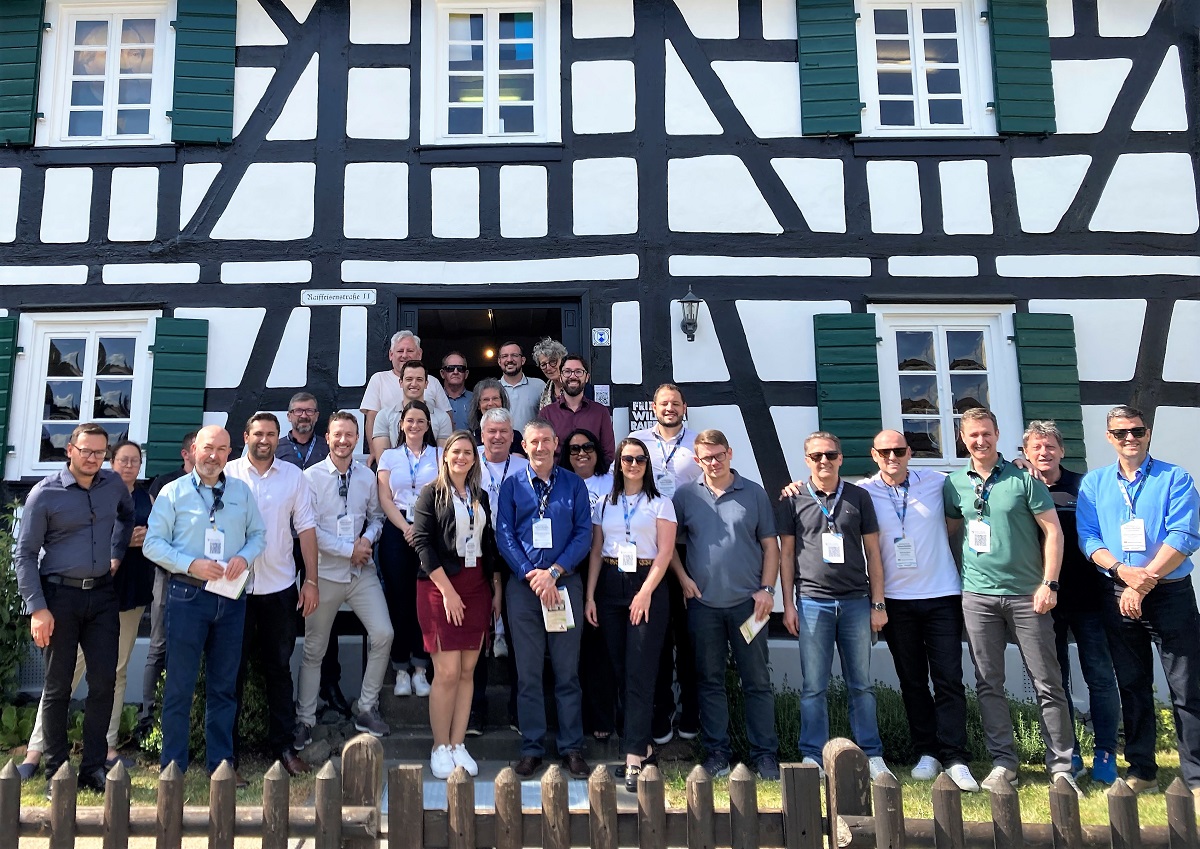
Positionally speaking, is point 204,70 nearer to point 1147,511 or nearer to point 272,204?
point 272,204

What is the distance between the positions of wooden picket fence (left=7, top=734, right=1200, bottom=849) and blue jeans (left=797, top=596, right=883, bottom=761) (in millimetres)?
1846

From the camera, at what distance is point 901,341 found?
22.1 ft

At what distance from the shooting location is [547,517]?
440 cm

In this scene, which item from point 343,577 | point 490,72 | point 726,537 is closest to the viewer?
point 726,537

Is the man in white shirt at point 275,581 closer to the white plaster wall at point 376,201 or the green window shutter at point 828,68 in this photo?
the white plaster wall at point 376,201

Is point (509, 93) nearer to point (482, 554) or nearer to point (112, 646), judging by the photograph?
point (482, 554)

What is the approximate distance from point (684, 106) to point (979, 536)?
13.4 ft

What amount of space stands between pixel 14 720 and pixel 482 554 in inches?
123

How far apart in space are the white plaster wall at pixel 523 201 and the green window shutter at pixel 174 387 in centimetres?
241

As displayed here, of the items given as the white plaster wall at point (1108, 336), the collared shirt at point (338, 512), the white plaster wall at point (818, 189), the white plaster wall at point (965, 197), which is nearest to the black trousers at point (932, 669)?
the collared shirt at point (338, 512)

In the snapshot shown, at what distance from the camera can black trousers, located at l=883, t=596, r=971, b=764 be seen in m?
4.46

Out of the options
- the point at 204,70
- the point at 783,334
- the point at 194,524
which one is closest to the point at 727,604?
the point at 194,524

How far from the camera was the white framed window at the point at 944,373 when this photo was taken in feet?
21.5

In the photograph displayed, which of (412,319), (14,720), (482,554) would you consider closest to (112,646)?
(14,720)
